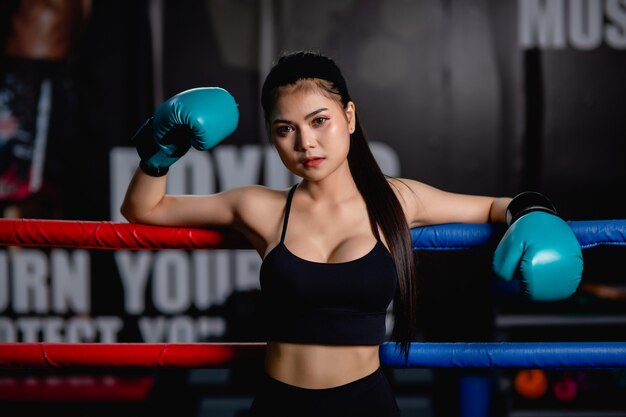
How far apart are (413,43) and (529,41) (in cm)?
51

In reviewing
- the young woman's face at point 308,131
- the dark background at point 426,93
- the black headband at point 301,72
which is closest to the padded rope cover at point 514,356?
the young woman's face at point 308,131

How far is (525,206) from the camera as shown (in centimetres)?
100

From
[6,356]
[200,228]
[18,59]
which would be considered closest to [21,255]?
[18,59]

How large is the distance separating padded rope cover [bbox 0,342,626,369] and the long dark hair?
0.23ft

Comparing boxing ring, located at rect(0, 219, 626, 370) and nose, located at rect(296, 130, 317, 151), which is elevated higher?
nose, located at rect(296, 130, 317, 151)

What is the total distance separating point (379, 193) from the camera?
1.07m

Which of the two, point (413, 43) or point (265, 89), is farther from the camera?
point (413, 43)

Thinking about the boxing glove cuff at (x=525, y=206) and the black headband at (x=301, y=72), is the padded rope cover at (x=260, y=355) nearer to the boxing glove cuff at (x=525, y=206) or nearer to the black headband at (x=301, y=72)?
the boxing glove cuff at (x=525, y=206)

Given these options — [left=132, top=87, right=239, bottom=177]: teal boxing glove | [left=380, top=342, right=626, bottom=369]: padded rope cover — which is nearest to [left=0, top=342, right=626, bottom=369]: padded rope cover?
[left=380, top=342, right=626, bottom=369]: padded rope cover

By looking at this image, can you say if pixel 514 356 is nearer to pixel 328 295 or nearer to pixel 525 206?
pixel 525 206

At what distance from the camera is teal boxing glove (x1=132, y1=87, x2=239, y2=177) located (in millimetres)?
1009

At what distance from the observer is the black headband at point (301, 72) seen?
0.99 meters

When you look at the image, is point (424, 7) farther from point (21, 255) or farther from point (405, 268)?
point (21, 255)

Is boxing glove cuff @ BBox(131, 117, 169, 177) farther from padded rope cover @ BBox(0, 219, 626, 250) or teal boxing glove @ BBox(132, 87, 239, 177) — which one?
padded rope cover @ BBox(0, 219, 626, 250)
